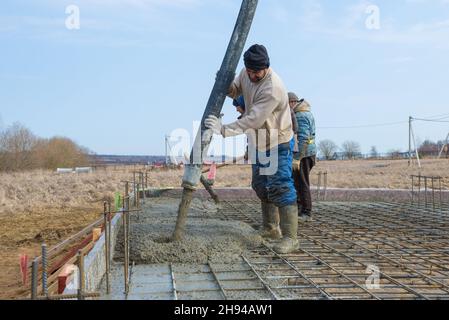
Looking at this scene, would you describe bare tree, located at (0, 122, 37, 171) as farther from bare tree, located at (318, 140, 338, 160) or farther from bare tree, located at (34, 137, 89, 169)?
bare tree, located at (318, 140, 338, 160)

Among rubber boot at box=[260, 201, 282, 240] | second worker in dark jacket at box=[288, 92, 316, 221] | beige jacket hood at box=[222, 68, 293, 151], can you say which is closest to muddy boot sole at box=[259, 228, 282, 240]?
rubber boot at box=[260, 201, 282, 240]

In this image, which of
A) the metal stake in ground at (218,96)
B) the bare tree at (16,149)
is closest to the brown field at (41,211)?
the metal stake in ground at (218,96)

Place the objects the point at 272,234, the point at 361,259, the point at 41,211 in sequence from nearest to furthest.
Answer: the point at 361,259 < the point at 272,234 < the point at 41,211

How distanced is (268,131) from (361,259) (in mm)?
1144

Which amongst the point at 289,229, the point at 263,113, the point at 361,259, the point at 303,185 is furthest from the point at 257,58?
the point at 303,185

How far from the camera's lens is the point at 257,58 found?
12.0ft

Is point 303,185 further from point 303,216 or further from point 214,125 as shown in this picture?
point 214,125

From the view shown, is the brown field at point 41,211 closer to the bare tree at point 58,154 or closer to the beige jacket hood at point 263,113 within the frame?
the beige jacket hood at point 263,113

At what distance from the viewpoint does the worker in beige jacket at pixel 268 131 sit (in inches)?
145

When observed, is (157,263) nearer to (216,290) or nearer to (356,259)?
(216,290)

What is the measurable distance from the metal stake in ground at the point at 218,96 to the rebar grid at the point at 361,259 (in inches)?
25.2

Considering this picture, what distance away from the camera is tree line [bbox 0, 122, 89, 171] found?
29.6 metres
